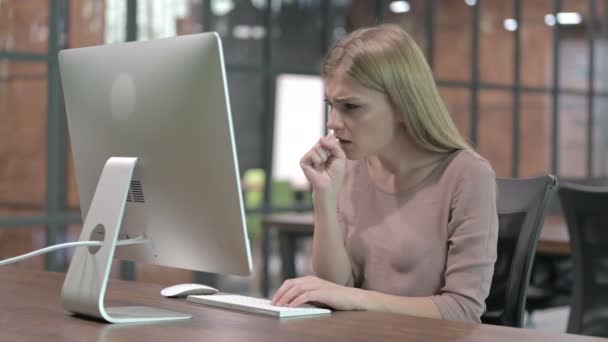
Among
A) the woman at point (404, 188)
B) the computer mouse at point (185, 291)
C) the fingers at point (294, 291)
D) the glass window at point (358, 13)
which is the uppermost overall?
the glass window at point (358, 13)

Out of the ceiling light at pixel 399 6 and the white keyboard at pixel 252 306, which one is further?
the ceiling light at pixel 399 6

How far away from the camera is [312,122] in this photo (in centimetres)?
616

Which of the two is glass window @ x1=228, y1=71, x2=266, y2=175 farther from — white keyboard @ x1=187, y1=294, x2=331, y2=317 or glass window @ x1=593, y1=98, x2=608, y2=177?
glass window @ x1=593, y1=98, x2=608, y2=177

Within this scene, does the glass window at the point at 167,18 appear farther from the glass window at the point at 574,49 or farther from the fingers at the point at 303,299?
the glass window at the point at 574,49

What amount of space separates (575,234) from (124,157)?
1.84m

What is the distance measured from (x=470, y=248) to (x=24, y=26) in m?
3.29

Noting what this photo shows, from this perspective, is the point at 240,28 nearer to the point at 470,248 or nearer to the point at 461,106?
the point at 461,106

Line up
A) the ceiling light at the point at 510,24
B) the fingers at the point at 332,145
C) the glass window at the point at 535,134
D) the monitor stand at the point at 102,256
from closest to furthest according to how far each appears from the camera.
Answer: the monitor stand at the point at 102,256
the fingers at the point at 332,145
the ceiling light at the point at 510,24
the glass window at the point at 535,134

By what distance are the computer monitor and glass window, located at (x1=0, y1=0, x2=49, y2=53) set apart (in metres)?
2.90

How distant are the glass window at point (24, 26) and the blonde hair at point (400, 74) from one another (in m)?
2.92

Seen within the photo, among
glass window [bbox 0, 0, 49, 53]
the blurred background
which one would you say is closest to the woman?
→ the blurred background

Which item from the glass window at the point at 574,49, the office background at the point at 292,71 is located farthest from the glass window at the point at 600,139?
the glass window at the point at 574,49

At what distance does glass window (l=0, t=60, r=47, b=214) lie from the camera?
4551 millimetres

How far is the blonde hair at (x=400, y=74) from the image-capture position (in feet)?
6.48
